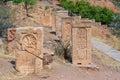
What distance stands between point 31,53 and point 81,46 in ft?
7.96

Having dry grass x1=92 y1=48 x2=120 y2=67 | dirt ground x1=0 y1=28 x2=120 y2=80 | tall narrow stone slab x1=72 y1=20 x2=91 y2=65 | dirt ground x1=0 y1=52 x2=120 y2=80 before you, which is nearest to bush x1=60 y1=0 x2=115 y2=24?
dry grass x1=92 y1=48 x2=120 y2=67

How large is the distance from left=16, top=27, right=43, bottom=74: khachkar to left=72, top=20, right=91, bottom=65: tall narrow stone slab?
7.00ft

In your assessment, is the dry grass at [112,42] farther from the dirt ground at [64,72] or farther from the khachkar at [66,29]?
the dirt ground at [64,72]

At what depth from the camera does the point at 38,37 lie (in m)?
12.0

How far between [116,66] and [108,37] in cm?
852

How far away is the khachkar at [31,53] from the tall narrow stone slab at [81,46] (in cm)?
214

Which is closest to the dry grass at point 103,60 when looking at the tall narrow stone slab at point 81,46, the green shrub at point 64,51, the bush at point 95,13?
the green shrub at point 64,51

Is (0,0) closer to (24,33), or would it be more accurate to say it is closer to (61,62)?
(61,62)

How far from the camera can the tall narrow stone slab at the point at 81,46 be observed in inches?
549

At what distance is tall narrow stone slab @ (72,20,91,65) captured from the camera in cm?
1395

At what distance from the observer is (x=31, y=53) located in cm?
1199

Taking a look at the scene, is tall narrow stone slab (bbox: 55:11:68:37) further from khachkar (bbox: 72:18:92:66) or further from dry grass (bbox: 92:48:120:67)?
khachkar (bbox: 72:18:92:66)

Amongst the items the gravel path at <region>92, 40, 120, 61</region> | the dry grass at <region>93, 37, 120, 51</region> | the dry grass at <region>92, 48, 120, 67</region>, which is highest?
the dry grass at <region>92, 48, 120, 67</region>

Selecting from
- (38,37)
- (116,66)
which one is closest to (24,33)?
(38,37)
